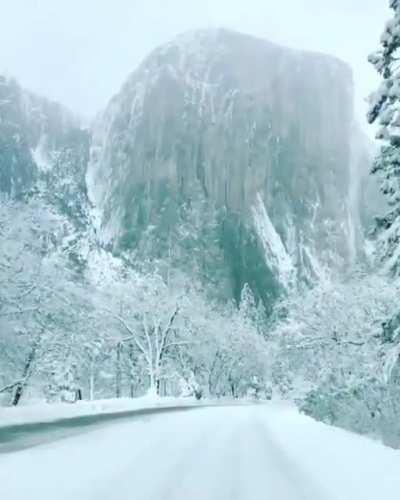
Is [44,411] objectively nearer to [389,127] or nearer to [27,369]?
[389,127]

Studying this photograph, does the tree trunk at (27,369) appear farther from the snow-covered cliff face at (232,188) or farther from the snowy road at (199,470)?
the snow-covered cliff face at (232,188)

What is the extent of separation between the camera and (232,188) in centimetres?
18375

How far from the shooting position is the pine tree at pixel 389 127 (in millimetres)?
14469

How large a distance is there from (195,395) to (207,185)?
131 m

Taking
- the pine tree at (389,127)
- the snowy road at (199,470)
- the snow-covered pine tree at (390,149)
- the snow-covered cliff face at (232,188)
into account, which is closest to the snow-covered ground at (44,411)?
the snowy road at (199,470)

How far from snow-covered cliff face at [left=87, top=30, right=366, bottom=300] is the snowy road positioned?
146717mm

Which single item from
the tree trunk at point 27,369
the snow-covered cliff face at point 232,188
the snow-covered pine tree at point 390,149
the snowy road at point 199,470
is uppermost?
the snow-covered cliff face at point 232,188

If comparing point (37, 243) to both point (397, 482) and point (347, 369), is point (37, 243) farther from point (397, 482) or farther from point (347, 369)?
point (397, 482)

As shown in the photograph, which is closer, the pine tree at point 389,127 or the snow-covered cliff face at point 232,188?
the pine tree at point 389,127

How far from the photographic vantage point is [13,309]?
93.7ft

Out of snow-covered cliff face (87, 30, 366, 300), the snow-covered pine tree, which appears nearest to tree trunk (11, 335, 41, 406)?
the snow-covered pine tree

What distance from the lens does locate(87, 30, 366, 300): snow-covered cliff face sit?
171 meters

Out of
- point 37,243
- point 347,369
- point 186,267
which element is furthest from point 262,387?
point 37,243

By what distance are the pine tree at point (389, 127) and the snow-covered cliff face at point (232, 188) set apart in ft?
473
